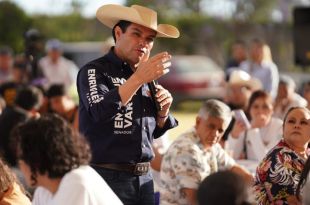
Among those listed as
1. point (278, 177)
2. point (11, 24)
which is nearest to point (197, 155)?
point (278, 177)

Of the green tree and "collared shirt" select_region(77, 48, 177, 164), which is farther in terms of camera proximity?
the green tree

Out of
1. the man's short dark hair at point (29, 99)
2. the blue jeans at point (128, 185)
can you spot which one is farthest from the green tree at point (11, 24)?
the blue jeans at point (128, 185)

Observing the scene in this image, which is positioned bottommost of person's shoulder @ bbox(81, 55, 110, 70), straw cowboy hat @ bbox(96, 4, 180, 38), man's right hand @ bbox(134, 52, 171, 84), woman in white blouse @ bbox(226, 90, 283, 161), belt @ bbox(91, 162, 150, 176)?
woman in white blouse @ bbox(226, 90, 283, 161)

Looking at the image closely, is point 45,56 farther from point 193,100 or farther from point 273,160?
point 273,160

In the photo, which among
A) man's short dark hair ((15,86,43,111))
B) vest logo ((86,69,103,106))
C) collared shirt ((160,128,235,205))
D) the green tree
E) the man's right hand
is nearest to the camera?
the man's right hand

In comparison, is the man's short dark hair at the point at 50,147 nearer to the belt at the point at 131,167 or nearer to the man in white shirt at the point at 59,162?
the man in white shirt at the point at 59,162

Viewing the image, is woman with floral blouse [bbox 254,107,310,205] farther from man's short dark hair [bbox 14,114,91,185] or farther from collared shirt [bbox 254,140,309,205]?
man's short dark hair [bbox 14,114,91,185]

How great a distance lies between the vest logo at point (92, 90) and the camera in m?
5.19

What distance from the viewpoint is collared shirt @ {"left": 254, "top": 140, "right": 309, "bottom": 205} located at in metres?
5.62

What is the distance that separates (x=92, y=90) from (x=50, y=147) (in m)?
1.35

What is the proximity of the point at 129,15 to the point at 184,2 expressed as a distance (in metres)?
35.3

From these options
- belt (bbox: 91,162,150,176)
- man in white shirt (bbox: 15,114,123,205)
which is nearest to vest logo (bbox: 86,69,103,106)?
belt (bbox: 91,162,150,176)

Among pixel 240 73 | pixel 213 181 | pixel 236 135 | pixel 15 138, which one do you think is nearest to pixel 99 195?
pixel 15 138

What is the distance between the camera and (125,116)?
5.38m
